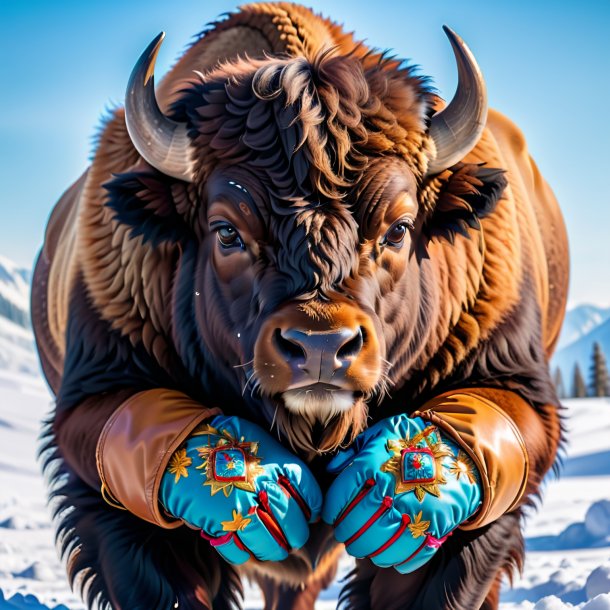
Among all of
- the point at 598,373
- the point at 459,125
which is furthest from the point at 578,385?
the point at 459,125

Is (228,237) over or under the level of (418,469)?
over

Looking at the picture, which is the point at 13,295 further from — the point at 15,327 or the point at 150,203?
the point at 150,203

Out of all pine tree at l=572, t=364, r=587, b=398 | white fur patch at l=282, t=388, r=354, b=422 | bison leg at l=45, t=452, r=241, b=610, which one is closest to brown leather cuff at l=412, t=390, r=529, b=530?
white fur patch at l=282, t=388, r=354, b=422

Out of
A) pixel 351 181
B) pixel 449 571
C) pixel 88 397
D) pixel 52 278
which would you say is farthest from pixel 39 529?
pixel 351 181

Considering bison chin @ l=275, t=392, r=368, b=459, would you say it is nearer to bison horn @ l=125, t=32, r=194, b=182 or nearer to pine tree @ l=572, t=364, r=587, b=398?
bison horn @ l=125, t=32, r=194, b=182

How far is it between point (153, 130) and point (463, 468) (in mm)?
1491

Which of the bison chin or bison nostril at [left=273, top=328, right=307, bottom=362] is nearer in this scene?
bison nostril at [left=273, top=328, right=307, bottom=362]

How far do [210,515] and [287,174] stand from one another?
3.50 ft

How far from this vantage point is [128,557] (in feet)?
11.9

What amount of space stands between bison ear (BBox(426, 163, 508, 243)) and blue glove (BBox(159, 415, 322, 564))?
98 centimetres

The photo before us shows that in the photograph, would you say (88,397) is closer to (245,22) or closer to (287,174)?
(287,174)

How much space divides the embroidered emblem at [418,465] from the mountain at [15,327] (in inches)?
373

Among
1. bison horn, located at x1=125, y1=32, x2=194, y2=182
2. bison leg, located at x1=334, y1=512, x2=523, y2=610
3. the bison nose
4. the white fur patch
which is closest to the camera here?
the bison nose

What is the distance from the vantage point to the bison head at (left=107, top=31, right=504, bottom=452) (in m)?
3.10
